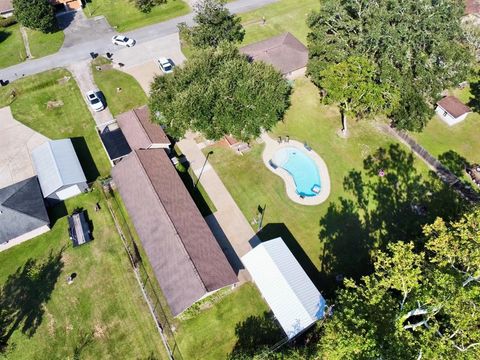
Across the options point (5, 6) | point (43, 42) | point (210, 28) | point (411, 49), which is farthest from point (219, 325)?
point (5, 6)

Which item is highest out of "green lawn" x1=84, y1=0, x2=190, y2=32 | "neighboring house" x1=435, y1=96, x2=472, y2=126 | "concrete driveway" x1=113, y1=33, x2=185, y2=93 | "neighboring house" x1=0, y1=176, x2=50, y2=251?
"green lawn" x1=84, y1=0, x2=190, y2=32

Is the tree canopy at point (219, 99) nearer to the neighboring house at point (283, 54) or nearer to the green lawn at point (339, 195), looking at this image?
the green lawn at point (339, 195)

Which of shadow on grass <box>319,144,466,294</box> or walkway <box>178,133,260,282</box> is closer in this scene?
shadow on grass <box>319,144,466,294</box>

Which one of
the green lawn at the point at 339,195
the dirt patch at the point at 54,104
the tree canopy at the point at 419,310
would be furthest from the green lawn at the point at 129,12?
the tree canopy at the point at 419,310

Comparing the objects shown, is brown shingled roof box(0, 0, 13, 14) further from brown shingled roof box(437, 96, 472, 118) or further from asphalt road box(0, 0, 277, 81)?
brown shingled roof box(437, 96, 472, 118)

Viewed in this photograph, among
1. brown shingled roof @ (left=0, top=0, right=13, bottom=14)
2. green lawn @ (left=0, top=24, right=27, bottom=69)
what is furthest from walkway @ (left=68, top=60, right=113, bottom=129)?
brown shingled roof @ (left=0, top=0, right=13, bottom=14)

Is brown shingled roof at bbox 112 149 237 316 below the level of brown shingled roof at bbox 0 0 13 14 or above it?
below

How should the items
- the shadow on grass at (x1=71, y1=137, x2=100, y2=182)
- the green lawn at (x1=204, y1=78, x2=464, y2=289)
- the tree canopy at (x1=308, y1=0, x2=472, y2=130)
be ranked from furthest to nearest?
the shadow on grass at (x1=71, y1=137, x2=100, y2=182)
the tree canopy at (x1=308, y1=0, x2=472, y2=130)
the green lawn at (x1=204, y1=78, x2=464, y2=289)
